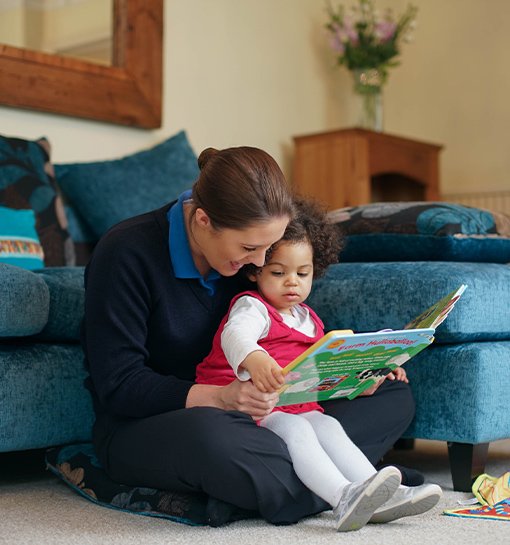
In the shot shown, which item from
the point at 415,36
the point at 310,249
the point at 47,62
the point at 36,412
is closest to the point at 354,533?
the point at 310,249

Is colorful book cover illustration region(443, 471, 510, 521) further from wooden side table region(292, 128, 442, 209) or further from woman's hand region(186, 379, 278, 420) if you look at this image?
wooden side table region(292, 128, 442, 209)

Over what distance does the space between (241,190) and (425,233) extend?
0.65m

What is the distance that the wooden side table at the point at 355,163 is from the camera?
11.8 ft

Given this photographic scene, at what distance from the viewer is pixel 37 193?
255cm

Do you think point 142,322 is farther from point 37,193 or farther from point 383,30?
point 383,30

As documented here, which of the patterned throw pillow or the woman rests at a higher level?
the patterned throw pillow

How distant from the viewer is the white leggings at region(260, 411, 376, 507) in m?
1.50

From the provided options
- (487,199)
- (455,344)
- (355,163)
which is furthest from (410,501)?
(487,199)

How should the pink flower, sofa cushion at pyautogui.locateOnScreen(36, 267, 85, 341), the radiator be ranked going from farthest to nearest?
the radiator
the pink flower
sofa cushion at pyautogui.locateOnScreen(36, 267, 85, 341)

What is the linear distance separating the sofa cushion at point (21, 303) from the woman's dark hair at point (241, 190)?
47 centimetres

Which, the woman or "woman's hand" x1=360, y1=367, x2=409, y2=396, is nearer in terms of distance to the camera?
the woman

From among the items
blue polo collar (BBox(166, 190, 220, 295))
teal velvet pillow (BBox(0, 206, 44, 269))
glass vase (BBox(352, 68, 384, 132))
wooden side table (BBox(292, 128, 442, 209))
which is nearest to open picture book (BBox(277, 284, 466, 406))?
blue polo collar (BBox(166, 190, 220, 295))

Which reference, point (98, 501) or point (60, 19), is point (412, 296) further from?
point (60, 19)

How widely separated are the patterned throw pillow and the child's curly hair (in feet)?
3.25
